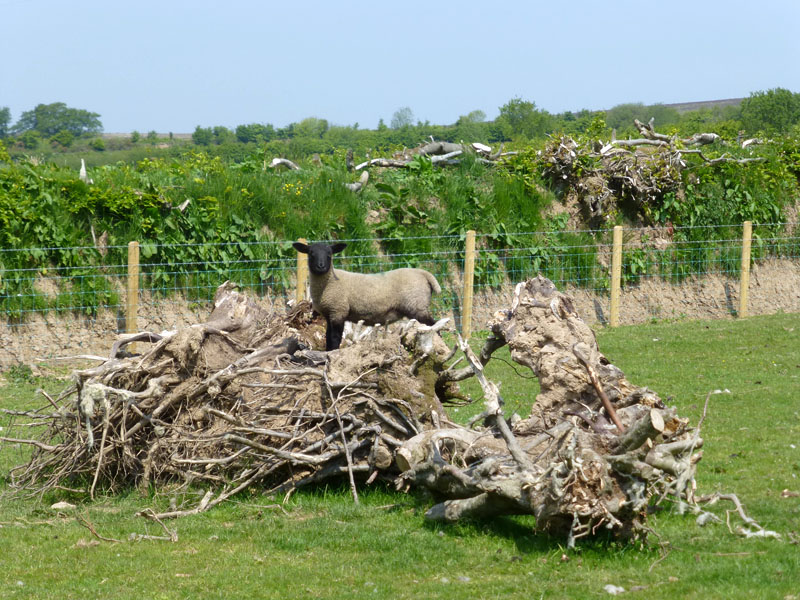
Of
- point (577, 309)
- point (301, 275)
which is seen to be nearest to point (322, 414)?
point (301, 275)

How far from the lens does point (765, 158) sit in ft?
69.9

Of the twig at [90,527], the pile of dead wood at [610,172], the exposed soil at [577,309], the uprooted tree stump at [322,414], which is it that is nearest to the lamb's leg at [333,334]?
the uprooted tree stump at [322,414]

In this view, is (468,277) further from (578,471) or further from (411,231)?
(578,471)

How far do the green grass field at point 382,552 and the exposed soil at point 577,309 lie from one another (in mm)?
5817

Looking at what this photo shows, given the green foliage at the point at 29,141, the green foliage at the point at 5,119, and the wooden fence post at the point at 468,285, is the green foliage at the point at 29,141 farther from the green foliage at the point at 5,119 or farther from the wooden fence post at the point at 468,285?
the wooden fence post at the point at 468,285

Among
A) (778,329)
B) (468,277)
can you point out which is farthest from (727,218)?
(468,277)

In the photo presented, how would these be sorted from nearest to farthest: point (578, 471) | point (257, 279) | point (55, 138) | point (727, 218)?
point (578, 471) → point (257, 279) → point (727, 218) → point (55, 138)

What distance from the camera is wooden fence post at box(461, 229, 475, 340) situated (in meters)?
15.7

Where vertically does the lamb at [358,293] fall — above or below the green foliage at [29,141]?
below

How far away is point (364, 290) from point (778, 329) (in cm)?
942

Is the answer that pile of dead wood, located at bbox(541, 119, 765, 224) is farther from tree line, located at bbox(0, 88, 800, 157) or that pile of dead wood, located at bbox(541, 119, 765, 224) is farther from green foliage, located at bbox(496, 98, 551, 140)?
→ green foliage, located at bbox(496, 98, 551, 140)

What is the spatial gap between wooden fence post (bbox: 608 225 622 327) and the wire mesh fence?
0.68m

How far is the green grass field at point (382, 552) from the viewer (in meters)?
5.30

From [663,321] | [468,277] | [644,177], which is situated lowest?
[663,321]
